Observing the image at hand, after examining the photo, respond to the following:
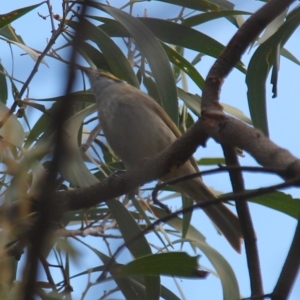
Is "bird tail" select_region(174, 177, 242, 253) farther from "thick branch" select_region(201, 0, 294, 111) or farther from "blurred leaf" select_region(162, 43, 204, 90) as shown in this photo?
"thick branch" select_region(201, 0, 294, 111)

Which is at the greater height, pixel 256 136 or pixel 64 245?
pixel 256 136

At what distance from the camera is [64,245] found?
2.72 feet

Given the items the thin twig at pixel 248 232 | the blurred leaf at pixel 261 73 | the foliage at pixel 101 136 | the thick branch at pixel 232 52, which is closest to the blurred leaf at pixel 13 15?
the foliage at pixel 101 136

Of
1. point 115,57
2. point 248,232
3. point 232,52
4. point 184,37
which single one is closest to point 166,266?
point 248,232

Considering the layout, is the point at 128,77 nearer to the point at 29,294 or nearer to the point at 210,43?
the point at 210,43

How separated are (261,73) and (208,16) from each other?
2.60ft

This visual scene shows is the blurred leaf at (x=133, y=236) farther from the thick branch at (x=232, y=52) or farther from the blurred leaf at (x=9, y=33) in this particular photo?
the blurred leaf at (x=9, y=33)

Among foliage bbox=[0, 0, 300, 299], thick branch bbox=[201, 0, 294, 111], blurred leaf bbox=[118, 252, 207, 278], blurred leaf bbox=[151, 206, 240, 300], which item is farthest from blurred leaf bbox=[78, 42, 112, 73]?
blurred leaf bbox=[118, 252, 207, 278]

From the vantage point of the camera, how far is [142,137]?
2.72 m

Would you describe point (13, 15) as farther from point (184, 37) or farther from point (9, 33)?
point (184, 37)

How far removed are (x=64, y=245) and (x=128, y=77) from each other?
5.52 feet

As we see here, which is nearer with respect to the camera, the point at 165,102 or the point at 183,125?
the point at 165,102

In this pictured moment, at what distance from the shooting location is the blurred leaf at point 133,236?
204 centimetres

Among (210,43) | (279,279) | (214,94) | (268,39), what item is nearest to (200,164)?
(210,43)
